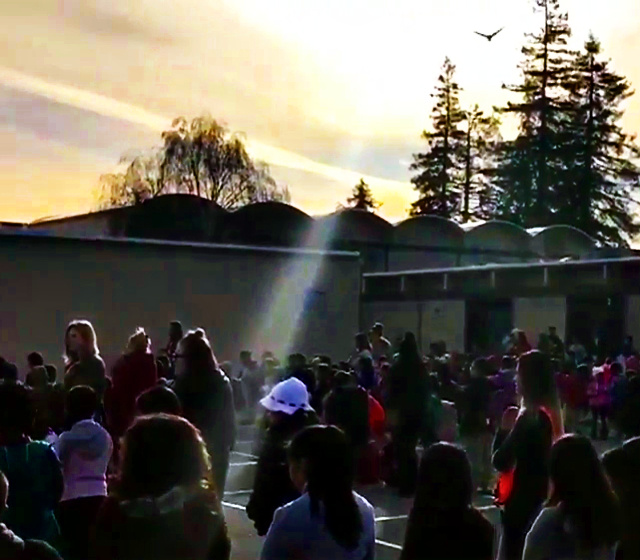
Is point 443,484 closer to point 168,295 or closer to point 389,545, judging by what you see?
point 389,545

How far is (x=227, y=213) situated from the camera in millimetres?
42844

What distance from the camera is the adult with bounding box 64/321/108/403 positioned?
9.09 meters

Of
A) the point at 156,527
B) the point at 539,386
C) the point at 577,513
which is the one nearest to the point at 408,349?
the point at 539,386

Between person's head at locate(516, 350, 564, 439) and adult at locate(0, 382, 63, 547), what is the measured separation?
2752 millimetres

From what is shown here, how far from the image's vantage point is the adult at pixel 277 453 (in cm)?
587

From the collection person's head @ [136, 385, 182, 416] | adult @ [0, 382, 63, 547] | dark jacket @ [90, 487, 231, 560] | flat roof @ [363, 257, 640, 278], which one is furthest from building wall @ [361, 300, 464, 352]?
dark jacket @ [90, 487, 231, 560]

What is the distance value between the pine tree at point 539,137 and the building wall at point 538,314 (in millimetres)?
29131

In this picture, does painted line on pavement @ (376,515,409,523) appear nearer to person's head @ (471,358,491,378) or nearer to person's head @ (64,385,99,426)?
person's head @ (471,358,491,378)

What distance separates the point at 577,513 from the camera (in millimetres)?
4465

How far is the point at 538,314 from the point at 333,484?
1136 inches

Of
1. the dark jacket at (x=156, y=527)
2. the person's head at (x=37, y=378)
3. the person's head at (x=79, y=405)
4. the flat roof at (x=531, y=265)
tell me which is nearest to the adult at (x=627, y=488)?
the dark jacket at (x=156, y=527)

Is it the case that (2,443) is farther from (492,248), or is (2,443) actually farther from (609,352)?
(492,248)

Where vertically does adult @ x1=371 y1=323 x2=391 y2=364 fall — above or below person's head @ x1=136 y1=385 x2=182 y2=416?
above

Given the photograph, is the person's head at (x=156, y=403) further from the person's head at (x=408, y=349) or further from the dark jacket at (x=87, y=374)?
the person's head at (x=408, y=349)
